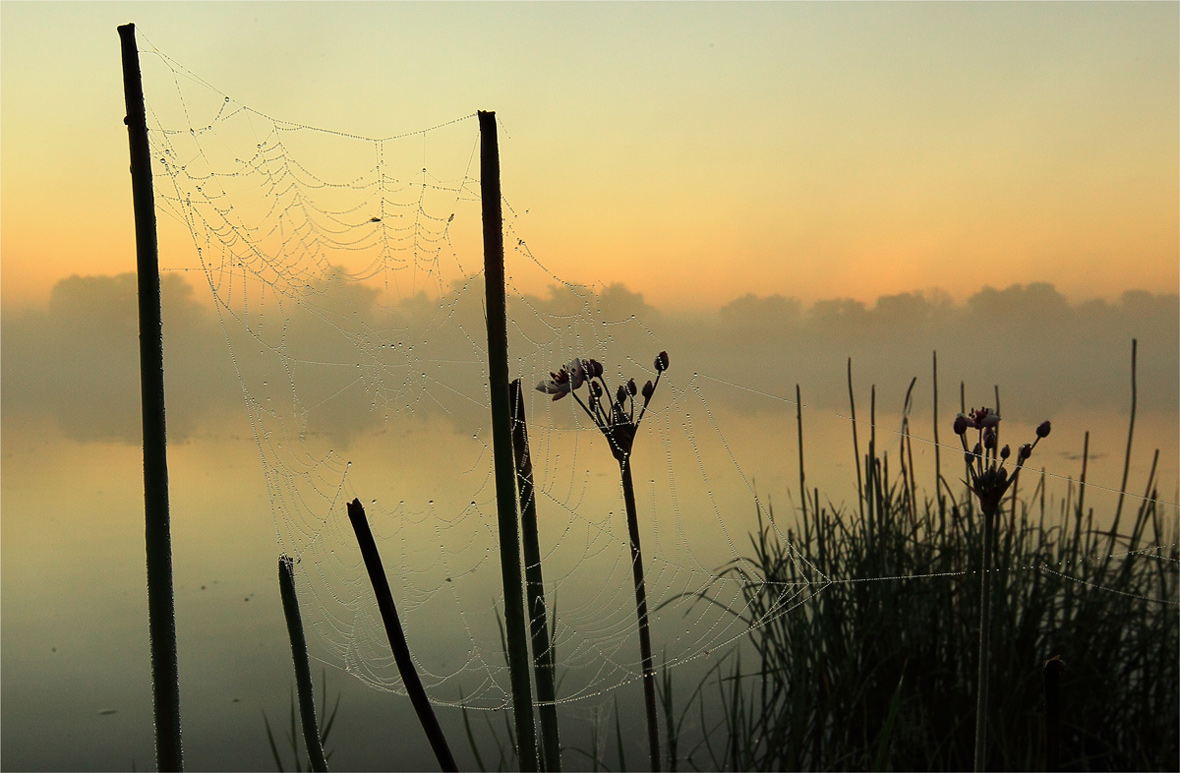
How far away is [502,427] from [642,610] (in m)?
2.08

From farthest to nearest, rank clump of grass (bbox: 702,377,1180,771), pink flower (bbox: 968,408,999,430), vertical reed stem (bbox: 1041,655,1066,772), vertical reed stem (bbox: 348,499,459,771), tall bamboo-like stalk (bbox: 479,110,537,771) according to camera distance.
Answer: clump of grass (bbox: 702,377,1180,771) → pink flower (bbox: 968,408,999,430) → vertical reed stem (bbox: 1041,655,1066,772) → vertical reed stem (bbox: 348,499,459,771) → tall bamboo-like stalk (bbox: 479,110,537,771)

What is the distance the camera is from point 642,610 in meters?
3.02

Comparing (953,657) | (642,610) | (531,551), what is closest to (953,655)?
(953,657)

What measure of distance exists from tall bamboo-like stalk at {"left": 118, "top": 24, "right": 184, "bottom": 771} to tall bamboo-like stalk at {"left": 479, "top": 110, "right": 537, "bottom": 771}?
433mm

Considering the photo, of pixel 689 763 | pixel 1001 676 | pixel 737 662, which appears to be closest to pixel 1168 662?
pixel 1001 676

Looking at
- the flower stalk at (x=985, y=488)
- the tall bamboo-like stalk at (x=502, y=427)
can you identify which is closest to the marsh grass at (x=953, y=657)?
the flower stalk at (x=985, y=488)

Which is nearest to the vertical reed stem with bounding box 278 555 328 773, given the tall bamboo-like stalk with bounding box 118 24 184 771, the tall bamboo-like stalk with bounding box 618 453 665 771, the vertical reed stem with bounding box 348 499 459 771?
the vertical reed stem with bounding box 348 499 459 771

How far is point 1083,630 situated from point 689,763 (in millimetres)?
2178

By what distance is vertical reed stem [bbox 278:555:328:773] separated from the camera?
5.16ft

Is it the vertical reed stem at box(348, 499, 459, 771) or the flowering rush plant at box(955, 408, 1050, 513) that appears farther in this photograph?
the flowering rush plant at box(955, 408, 1050, 513)

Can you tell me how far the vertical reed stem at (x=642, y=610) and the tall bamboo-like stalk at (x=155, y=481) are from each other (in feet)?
5.80

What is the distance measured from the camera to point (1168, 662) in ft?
14.8

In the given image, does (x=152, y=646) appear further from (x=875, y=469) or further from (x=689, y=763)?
(x=875, y=469)

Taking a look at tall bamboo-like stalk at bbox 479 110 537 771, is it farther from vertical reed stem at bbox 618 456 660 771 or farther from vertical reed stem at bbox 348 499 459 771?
vertical reed stem at bbox 618 456 660 771
